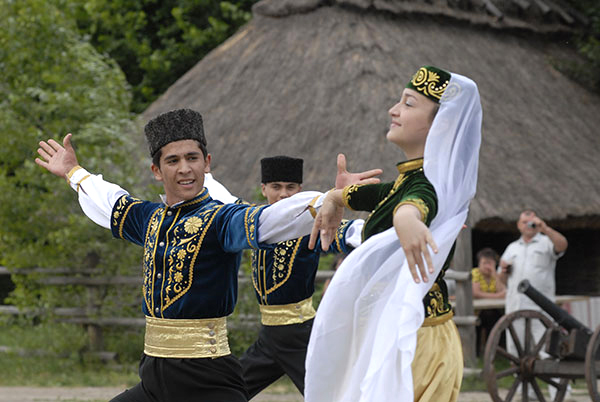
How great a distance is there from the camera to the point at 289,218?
382 centimetres

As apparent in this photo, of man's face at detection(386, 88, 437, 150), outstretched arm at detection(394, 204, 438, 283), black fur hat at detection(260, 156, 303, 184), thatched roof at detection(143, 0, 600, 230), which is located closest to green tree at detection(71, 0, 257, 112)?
thatched roof at detection(143, 0, 600, 230)

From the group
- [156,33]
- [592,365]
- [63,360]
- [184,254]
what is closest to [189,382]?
[184,254]

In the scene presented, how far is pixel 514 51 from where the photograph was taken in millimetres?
15250

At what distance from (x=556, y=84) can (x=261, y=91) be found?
4.47 metres

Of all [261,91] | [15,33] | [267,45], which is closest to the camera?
[15,33]

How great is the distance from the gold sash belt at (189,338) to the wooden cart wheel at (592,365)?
4085 millimetres

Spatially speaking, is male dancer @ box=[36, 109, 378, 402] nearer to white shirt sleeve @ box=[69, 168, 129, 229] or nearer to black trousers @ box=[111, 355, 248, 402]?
black trousers @ box=[111, 355, 248, 402]

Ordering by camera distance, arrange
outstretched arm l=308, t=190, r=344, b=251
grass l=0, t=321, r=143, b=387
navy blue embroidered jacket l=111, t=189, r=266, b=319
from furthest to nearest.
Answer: grass l=0, t=321, r=143, b=387
navy blue embroidered jacket l=111, t=189, r=266, b=319
outstretched arm l=308, t=190, r=344, b=251

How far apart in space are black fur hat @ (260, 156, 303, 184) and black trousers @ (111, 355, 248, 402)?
1.92m

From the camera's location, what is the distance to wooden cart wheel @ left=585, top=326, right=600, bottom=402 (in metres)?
7.38

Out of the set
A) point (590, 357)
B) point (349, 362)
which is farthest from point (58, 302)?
point (349, 362)

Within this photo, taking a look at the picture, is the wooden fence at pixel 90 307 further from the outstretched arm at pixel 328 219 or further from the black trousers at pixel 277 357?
the outstretched arm at pixel 328 219

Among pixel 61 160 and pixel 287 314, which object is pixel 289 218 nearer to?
pixel 61 160

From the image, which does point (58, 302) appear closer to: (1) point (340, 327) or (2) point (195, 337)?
(2) point (195, 337)
